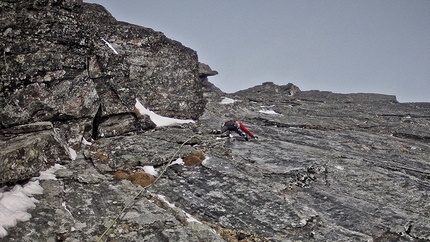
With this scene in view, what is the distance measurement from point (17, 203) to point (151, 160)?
4.67 metres

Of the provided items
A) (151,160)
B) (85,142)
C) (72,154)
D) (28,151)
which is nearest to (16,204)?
(28,151)

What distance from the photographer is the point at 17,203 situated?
7.67 m

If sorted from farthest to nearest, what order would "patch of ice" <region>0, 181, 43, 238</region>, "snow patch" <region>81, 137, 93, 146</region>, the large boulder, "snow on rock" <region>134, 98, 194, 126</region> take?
"snow on rock" <region>134, 98, 194, 126</region> < "snow patch" <region>81, 137, 93, 146</region> < the large boulder < "patch of ice" <region>0, 181, 43, 238</region>

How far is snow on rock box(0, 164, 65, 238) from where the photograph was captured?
6973 mm

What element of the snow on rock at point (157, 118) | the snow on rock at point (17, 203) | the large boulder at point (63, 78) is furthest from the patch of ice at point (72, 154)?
the snow on rock at point (157, 118)

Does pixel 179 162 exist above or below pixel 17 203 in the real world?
above

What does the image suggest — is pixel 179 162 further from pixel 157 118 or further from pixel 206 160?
pixel 157 118

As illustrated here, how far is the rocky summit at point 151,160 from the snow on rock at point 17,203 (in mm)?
34

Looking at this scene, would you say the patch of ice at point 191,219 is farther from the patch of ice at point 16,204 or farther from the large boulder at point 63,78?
the large boulder at point 63,78

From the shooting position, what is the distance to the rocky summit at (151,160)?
8.14 metres

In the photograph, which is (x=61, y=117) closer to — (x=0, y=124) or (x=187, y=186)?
(x=0, y=124)

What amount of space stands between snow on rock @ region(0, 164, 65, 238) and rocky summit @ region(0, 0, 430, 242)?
0.03 meters

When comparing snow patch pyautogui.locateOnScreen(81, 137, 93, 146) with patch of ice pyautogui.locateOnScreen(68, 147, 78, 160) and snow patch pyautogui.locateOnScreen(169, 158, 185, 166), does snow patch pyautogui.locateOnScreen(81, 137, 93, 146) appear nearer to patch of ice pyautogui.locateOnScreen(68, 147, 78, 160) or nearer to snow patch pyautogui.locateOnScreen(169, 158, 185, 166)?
patch of ice pyautogui.locateOnScreen(68, 147, 78, 160)

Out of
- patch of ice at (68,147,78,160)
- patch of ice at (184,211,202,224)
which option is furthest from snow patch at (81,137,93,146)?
patch of ice at (184,211,202,224)
